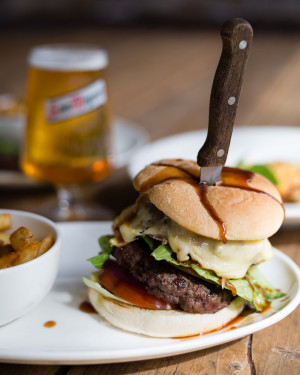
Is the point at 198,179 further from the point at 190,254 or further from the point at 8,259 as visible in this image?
the point at 8,259

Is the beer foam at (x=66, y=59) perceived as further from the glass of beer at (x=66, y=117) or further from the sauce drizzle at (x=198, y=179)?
the sauce drizzle at (x=198, y=179)

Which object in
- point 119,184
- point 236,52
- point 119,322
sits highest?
point 236,52

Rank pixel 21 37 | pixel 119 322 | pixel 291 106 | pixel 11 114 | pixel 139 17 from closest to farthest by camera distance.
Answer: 1. pixel 119 322
2. pixel 11 114
3. pixel 291 106
4. pixel 21 37
5. pixel 139 17

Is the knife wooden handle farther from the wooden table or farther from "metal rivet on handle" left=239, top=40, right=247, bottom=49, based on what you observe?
the wooden table

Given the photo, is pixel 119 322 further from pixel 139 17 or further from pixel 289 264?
pixel 139 17

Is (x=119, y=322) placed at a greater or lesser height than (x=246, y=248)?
lesser

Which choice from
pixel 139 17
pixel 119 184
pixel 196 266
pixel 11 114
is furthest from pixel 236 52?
pixel 139 17
